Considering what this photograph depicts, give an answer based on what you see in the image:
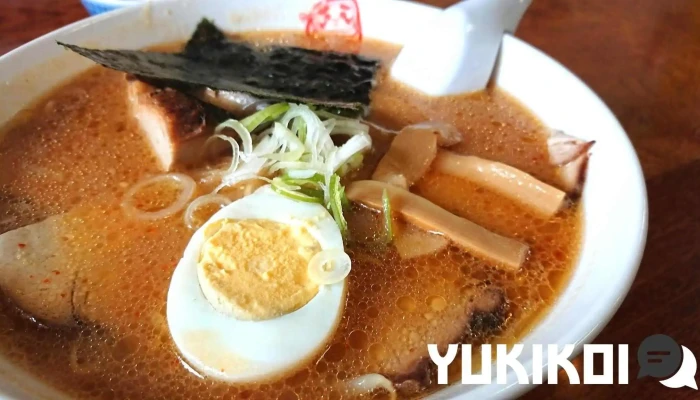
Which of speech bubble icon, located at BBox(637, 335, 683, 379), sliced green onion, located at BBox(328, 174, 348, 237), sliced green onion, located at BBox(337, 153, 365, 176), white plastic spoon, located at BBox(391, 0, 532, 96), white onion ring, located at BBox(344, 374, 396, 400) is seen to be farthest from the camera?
white plastic spoon, located at BBox(391, 0, 532, 96)

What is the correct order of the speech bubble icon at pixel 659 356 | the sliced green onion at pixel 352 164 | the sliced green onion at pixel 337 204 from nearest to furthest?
the speech bubble icon at pixel 659 356 < the sliced green onion at pixel 337 204 < the sliced green onion at pixel 352 164

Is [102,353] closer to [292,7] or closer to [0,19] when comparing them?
[292,7]


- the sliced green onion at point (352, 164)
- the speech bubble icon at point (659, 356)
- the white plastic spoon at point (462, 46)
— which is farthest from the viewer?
the white plastic spoon at point (462, 46)

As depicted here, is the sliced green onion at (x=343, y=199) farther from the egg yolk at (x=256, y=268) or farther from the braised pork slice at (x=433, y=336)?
the braised pork slice at (x=433, y=336)

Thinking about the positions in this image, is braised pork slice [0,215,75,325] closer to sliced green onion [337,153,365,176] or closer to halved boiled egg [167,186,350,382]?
halved boiled egg [167,186,350,382]

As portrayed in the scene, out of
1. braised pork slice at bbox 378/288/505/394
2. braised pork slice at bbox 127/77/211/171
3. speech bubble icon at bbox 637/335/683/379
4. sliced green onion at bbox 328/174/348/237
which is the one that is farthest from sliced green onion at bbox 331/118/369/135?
speech bubble icon at bbox 637/335/683/379

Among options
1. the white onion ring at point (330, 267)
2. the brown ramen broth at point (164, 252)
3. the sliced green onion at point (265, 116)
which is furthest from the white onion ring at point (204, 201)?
the white onion ring at point (330, 267)

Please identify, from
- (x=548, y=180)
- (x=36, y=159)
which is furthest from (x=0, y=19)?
(x=548, y=180)
